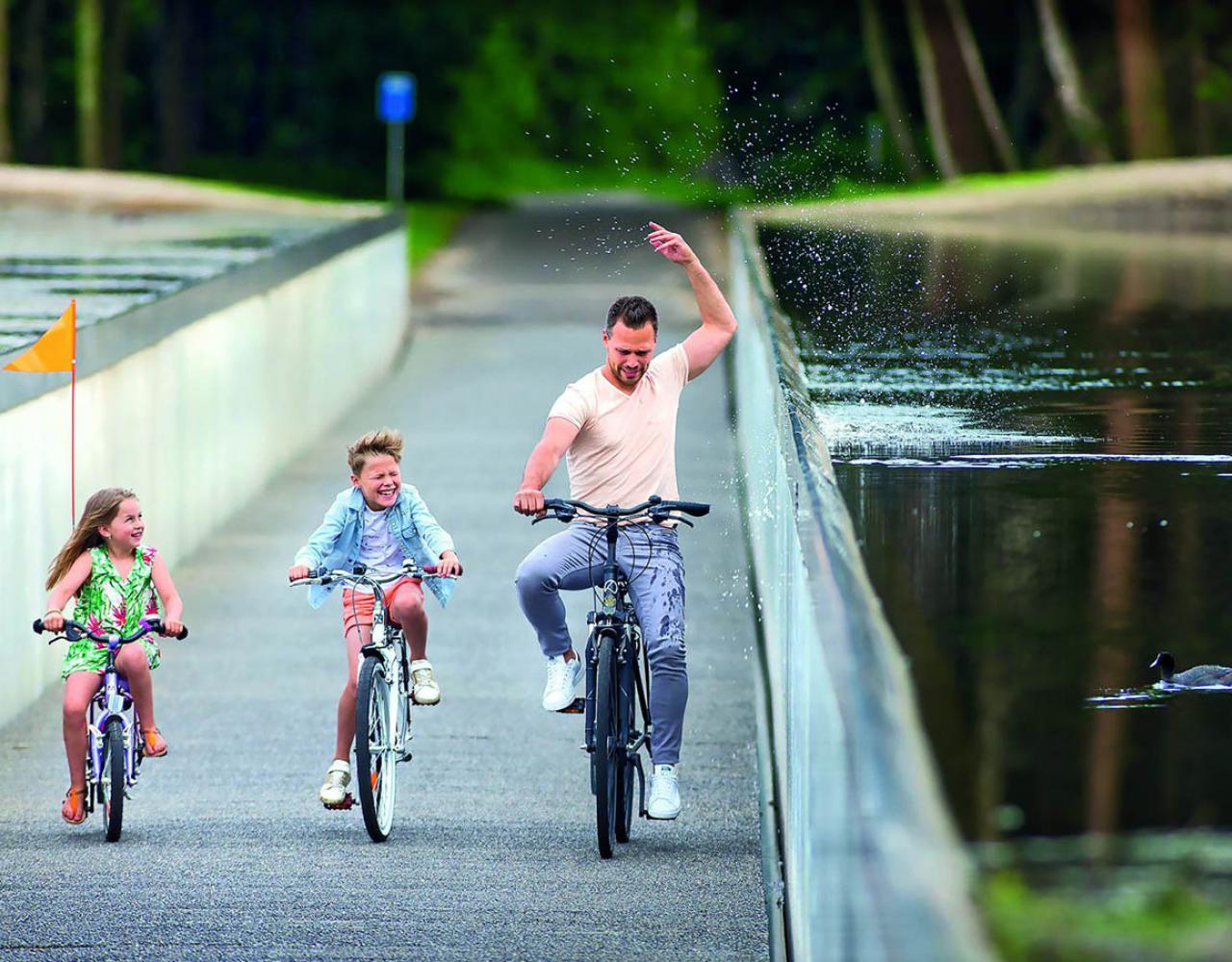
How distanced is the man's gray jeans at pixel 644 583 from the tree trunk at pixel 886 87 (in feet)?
184

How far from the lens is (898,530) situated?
1183cm

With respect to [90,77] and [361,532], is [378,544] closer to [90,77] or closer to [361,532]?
[361,532]

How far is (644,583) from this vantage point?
328 inches

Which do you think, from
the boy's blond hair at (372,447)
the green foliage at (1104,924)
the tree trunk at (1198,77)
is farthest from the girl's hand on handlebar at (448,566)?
the tree trunk at (1198,77)

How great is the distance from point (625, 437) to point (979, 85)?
5155 cm

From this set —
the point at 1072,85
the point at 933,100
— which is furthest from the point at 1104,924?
the point at 933,100

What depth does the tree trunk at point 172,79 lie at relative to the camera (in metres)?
68.6

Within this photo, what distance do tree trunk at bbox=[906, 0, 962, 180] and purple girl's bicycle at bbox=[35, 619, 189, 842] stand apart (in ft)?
169

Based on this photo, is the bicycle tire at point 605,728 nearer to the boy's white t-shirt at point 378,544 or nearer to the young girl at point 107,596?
the boy's white t-shirt at point 378,544

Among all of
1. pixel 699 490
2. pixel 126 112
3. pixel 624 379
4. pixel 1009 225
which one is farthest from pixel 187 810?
pixel 126 112

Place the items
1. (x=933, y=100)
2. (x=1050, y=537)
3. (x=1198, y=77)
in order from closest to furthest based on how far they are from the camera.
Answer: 1. (x=1050, y=537)
2. (x=1198, y=77)
3. (x=933, y=100)

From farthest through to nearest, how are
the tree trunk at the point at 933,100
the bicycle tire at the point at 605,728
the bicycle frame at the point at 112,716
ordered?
the tree trunk at the point at 933,100
the bicycle frame at the point at 112,716
the bicycle tire at the point at 605,728

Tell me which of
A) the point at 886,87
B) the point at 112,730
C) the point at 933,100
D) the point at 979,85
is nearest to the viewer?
the point at 112,730

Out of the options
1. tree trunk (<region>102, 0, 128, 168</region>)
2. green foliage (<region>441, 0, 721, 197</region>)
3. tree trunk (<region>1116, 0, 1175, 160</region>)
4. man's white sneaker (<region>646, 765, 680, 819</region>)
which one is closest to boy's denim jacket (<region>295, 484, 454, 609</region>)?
man's white sneaker (<region>646, 765, 680, 819</region>)
